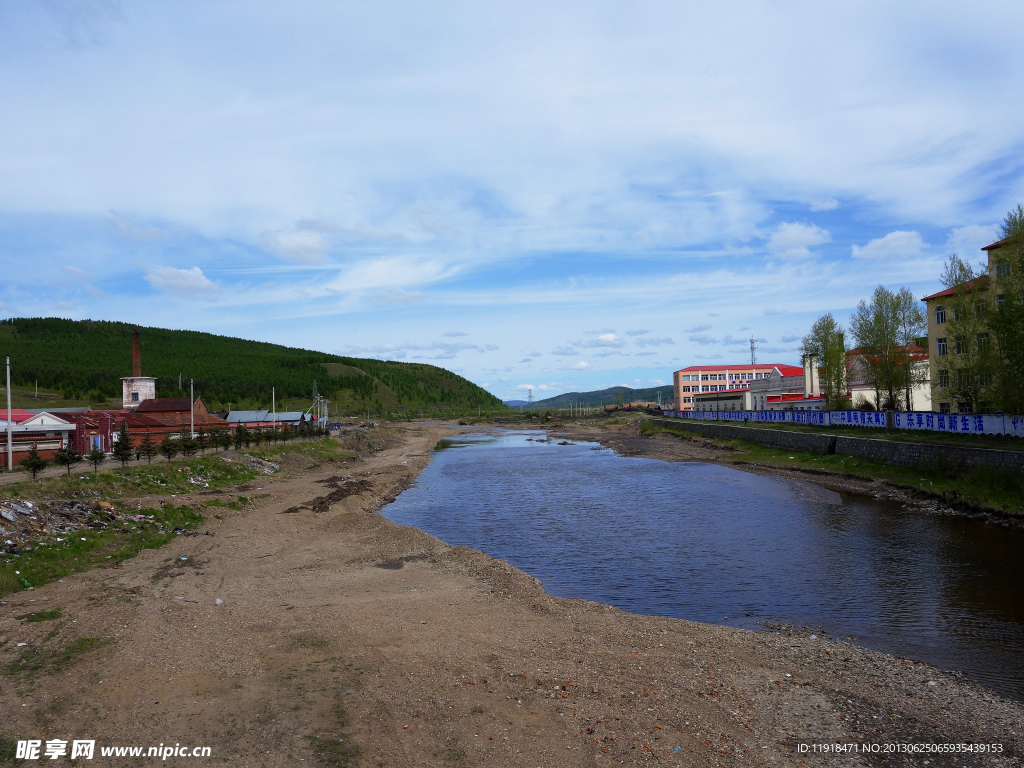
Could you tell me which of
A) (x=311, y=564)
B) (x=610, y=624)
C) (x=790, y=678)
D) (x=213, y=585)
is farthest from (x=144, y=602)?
(x=790, y=678)

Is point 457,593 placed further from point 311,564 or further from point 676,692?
point 676,692

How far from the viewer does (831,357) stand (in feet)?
211

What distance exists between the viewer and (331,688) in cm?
952

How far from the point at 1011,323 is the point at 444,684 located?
31.0 metres

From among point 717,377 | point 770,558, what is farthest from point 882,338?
point 717,377

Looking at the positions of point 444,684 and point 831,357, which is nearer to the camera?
point 444,684

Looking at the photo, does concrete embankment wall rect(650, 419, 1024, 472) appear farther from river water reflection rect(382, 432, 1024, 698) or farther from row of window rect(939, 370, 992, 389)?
row of window rect(939, 370, 992, 389)

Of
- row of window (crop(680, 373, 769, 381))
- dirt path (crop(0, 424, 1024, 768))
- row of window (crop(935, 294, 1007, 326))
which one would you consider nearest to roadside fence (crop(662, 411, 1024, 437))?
row of window (crop(935, 294, 1007, 326))

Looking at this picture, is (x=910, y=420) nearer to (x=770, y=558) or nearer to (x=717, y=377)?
(x=770, y=558)

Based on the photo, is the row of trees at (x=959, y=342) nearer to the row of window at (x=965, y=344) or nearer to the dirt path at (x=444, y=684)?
the row of window at (x=965, y=344)

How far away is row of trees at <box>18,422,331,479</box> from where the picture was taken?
30250 millimetres

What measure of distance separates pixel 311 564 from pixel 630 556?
11.1 metres

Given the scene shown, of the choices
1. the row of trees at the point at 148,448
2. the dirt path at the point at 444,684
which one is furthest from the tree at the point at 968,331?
the row of trees at the point at 148,448

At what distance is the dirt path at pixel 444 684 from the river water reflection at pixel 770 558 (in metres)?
2.03
